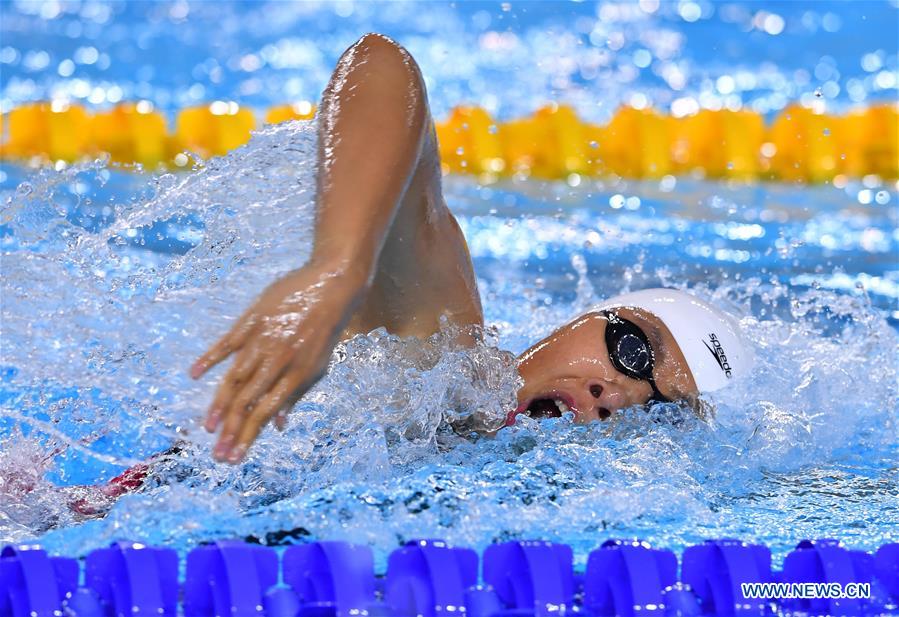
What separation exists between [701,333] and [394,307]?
655 mm

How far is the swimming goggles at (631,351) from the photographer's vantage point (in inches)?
82.7

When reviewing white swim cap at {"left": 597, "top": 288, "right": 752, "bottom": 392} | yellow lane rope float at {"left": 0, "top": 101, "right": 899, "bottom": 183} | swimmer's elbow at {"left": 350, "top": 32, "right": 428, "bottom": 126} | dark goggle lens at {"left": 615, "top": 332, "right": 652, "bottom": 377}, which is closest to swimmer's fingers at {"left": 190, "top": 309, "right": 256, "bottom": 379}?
swimmer's elbow at {"left": 350, "top": 32, "right": 428, "bottom": 126}

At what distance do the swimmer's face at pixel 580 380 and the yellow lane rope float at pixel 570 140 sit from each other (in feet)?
10.1

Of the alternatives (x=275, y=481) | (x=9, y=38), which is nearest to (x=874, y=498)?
(x=275, y=481)

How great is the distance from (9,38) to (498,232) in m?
3.96

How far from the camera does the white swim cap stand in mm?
2184

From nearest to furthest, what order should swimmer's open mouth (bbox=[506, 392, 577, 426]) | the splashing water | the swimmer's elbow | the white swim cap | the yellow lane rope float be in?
the swimmer's elbow, the splashing water, swimmer's open mouth (bbox=[506, 392, 577, 426]), the white swim cap, the yellow lane rope float

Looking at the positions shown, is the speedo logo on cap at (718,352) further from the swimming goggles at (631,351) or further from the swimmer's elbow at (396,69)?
the swimmer's elbow at (396,69)

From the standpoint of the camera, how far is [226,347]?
1208 mm

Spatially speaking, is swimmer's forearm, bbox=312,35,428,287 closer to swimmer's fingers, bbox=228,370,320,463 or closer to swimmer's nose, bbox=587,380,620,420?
swimmer's fingers, bbox=228,370,320,463

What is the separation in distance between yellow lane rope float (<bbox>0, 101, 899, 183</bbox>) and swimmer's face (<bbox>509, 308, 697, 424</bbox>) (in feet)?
10.1

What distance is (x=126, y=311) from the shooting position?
62.8 inches

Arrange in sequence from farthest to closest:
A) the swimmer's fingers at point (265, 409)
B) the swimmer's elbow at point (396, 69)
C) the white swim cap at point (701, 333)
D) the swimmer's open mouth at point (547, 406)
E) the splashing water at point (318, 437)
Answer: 1. the white swim cap at point (701, 333)
2. the swimmer's open mouth at point (547, 406)
3. the splashing water at point (318, 437)
4. the swimmer's elbow at point (396, 69)
5. the swimmer's fingers at point (265, 409)

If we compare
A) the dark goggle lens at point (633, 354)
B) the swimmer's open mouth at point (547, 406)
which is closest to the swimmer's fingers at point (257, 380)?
the swimmer's open mouth at point (547, 406)
